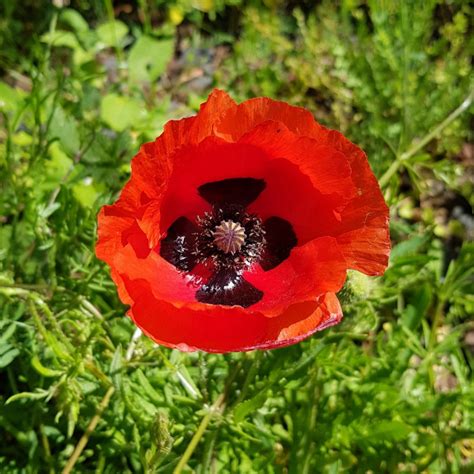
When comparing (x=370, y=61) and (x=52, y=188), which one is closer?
(x=52, y=188)

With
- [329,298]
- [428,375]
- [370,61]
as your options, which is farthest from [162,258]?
[370,61]

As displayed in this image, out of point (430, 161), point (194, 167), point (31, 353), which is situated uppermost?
point (430, 161)

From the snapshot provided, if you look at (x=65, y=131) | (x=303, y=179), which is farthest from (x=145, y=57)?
(x=303, y=179)

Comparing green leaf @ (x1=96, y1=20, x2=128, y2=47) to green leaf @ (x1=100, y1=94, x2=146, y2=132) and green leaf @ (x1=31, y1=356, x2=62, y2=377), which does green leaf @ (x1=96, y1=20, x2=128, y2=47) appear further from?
green leaf @ (x1=31, y1=356, x2=62, y2=377)

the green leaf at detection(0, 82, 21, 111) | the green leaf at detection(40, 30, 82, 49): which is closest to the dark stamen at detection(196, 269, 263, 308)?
the green leaf at detection(0, 82, 21, 111)

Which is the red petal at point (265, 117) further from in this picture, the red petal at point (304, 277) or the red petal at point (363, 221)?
the red petal at point (304, 277)

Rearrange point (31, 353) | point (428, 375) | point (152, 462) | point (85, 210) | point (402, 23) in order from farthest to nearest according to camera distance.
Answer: point (402, 23), point (428, 375), point (85, 210), point (31, 353), point (152, 462)

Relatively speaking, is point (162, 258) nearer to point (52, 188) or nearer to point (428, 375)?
point (52, 188)
